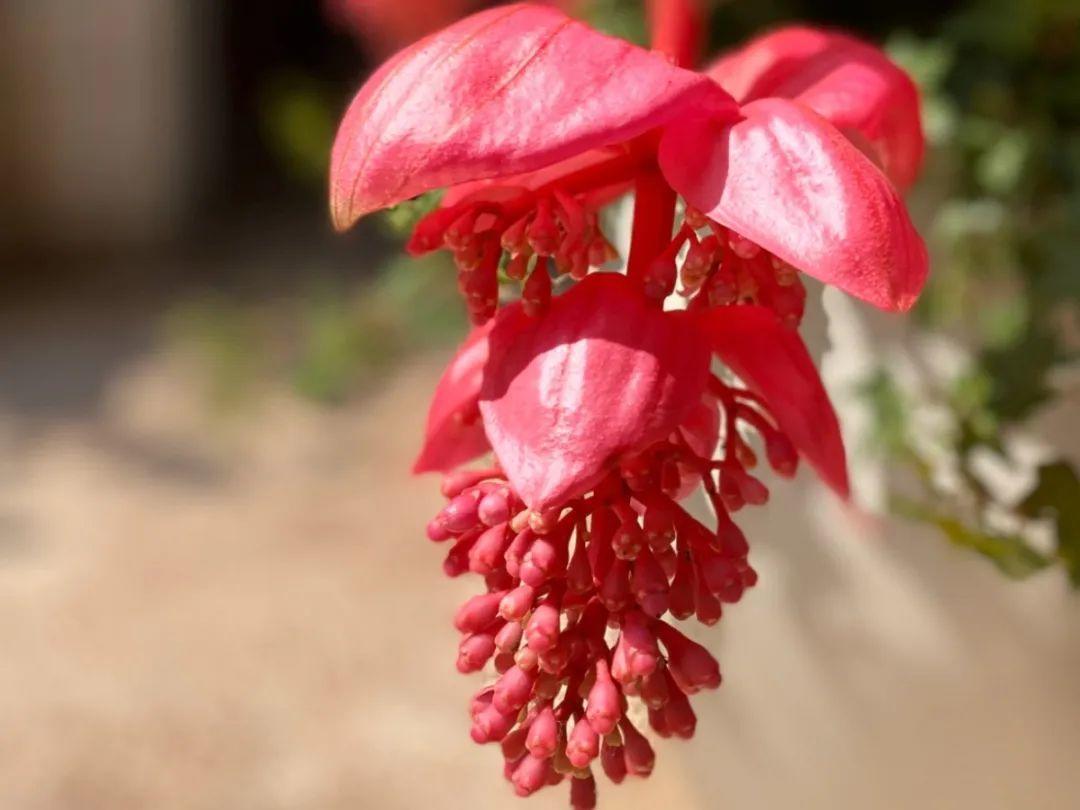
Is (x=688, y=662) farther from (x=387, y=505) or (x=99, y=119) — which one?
(x=99, y=119)

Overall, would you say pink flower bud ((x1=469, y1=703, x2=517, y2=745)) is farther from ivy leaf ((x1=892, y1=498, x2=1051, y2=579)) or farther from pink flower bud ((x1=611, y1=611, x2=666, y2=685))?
ivy leaf ((x1=892, y1=498, x2=1051, y2=579))

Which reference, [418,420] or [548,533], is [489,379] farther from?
[418,420]

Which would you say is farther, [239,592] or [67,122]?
[67,122]

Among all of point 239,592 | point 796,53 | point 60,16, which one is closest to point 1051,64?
point 796,53

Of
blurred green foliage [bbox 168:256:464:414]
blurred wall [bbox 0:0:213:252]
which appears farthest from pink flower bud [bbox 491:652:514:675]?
blurred wall [bbox 0:0:213:252]

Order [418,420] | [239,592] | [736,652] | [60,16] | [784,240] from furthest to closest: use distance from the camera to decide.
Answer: [60,16] → [418,420] → [239,592] → [736,652] → [784,240]

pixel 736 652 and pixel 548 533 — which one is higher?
pixel 548 533

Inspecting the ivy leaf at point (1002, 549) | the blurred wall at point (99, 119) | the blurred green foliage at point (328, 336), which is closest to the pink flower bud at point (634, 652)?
the ivy leaf at point (1002, 549)
